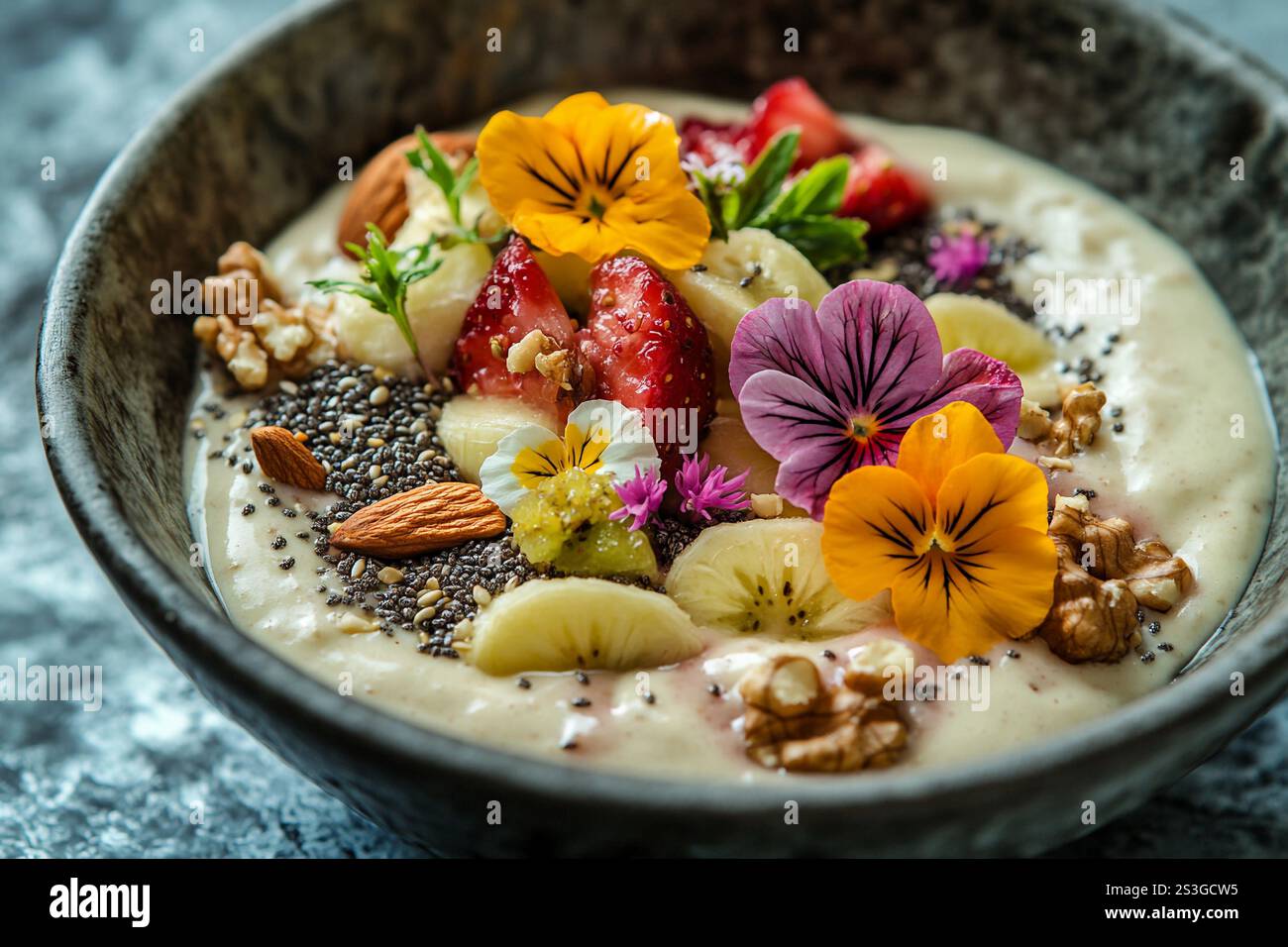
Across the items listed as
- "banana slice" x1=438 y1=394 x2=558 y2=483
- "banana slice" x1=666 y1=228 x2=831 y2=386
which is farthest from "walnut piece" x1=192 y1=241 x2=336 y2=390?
"banana slice" x1=666 y1=228 x2=831 y2=386

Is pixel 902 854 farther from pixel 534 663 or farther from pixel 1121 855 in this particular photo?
pixel 1121 855

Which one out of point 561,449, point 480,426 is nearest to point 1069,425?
point 561,449

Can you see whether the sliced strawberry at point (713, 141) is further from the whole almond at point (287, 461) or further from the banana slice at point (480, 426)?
the whole almond at point (287, 461)

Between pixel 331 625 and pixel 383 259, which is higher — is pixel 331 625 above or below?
below

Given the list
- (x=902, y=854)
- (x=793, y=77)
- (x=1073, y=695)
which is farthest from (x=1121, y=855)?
(x=793, y=77)

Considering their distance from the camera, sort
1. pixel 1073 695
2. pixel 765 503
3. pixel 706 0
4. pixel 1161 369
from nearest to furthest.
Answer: pixel 1073 695
pixel 765 503
pixel 1161 369
pixel 706 0
